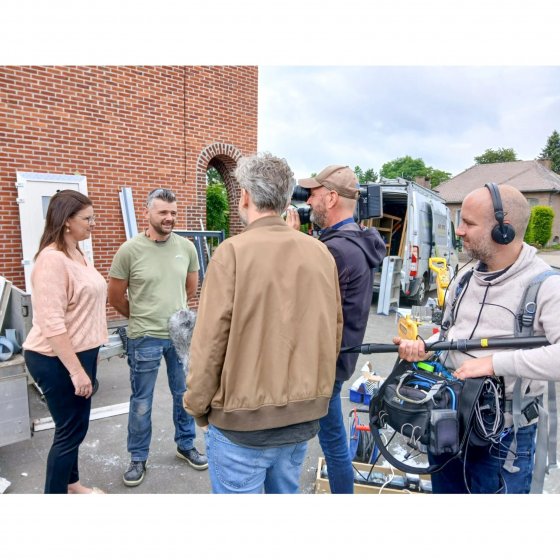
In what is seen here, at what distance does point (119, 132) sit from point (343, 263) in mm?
5630

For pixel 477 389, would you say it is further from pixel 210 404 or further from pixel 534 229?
pixel 534 229

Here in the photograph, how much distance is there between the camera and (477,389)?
5.20ft

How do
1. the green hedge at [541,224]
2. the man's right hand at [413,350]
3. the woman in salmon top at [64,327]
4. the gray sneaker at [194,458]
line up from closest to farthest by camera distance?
1. the man's right hand at [413,350]
2. the woman in salmon top at [64,327]
3. the gray sneaker at [194,458]
4. the green hedge at [541,224]

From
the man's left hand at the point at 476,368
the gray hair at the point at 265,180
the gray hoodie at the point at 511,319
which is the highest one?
the gray hair at the point at 265,180

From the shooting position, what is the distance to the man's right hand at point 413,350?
1.74 metres

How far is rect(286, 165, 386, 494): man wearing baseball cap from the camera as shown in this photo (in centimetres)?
212

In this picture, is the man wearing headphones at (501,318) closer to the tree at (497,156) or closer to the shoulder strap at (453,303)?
the shoulder strap at (453,303)

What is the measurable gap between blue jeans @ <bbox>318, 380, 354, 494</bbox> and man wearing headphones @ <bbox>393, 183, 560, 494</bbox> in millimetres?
566

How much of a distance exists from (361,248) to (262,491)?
125 cm

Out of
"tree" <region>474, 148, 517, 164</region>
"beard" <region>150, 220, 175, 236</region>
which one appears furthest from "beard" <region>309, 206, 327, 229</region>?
"tree" <region>474, 148, 517, 164</region>

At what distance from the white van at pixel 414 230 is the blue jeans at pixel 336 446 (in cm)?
597

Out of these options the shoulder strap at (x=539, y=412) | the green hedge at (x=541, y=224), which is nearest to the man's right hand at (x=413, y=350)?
the shoulder strap at (x=539, y=412)

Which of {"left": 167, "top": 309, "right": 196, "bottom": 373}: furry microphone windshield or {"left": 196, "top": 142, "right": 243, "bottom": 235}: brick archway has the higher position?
{"left": 196, "top": 142, "right": 243, "bottom": 235}: brick archway

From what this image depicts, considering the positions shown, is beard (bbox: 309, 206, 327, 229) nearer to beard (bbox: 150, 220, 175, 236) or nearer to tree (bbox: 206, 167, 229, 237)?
beard (bbox: 150, 220, 175, 236)
